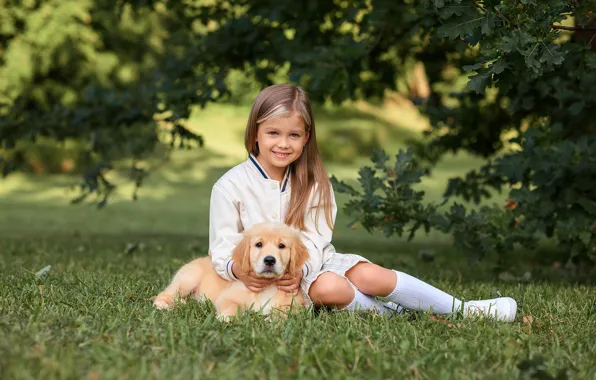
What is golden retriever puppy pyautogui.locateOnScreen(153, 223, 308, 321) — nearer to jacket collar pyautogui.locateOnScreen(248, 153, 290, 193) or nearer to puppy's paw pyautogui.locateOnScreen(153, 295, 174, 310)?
puppy's paw pyautogui.locateOnScreen(153, 295, 174, 310)

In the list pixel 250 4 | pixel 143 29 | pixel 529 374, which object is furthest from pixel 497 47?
pixel 143 29

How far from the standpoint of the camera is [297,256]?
3.47 metres

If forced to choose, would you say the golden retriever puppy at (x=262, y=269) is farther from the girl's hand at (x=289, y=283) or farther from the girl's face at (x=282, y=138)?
the girl's face at (x=282, y=138)

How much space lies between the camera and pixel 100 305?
11.8ft

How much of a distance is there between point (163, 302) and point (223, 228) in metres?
0.46

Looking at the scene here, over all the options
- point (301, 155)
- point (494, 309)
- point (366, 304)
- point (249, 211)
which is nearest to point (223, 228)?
point (249, 211)

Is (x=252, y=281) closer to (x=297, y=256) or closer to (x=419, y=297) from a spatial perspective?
(x=297, y=256)

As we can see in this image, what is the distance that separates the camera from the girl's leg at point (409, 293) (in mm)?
3668

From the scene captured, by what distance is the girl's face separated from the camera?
12.3ft

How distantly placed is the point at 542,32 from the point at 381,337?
155cm

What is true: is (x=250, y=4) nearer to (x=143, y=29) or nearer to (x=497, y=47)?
(x=497, y=47)

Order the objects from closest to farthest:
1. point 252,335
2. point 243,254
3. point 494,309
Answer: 1. point 252,335
2. point 243,254
3. point 494,309

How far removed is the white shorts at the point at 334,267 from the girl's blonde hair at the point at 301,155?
0.18 m

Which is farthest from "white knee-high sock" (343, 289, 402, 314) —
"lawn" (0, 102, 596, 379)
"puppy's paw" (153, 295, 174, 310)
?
"puppy's paw" (153, 295, 174, 310)
